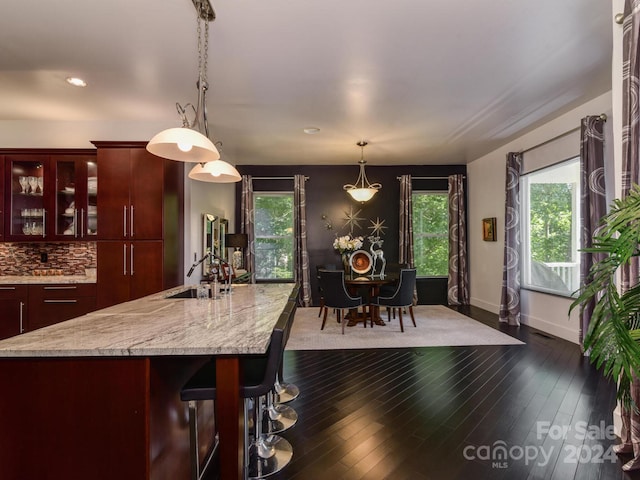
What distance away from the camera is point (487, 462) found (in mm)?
1875

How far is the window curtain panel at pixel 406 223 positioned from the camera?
20.7 ft

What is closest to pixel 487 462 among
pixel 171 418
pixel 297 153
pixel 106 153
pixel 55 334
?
pixel 171 418

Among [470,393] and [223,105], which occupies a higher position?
[223,105]

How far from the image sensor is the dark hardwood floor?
1835 millimetres

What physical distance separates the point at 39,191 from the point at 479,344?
232 inches

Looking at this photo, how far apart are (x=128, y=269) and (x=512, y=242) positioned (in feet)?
18.0

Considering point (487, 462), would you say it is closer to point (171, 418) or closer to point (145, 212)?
point (171, 418)

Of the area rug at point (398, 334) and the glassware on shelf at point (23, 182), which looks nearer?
the glassware on shelf at point (23, 182)

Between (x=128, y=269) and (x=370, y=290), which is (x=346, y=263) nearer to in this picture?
(x=370, y=290)

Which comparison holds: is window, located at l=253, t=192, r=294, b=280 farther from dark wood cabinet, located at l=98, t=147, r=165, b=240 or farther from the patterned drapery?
the patterned drapery

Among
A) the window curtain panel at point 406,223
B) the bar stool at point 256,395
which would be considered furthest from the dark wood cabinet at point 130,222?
the window curtain panel at point 406,223

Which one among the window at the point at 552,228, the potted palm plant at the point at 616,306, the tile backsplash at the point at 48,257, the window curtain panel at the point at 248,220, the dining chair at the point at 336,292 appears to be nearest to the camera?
the potted palm plant at the point at 616,306

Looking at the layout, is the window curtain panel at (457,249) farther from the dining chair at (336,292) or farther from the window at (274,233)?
the window at (274,233)

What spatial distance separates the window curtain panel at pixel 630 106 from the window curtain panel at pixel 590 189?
1.89 meters
